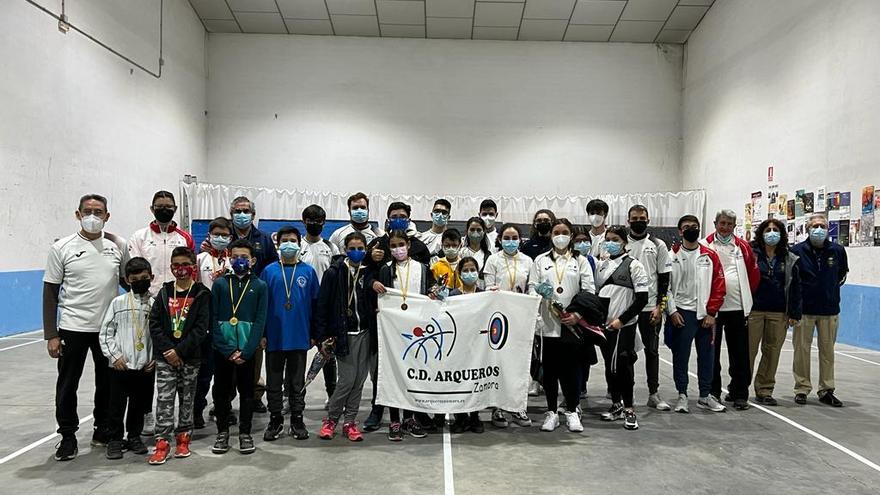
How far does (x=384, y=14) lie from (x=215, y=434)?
408 inches

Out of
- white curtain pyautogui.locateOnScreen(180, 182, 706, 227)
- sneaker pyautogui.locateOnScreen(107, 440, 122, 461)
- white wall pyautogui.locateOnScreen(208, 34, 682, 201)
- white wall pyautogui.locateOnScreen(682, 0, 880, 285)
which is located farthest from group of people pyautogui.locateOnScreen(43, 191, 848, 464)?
white wall pyautogui.locateOnScreen(208, 34, 682, 201)

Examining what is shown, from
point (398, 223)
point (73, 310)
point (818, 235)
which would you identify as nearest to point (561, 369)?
point (398, 223)

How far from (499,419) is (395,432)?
2.68 feet

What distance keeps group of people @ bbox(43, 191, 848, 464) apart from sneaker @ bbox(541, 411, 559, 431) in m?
0.01

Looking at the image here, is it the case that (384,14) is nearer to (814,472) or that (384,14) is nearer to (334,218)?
(334,218)

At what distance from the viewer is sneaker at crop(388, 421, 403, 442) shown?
3.87m

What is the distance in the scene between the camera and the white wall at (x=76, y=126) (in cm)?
755

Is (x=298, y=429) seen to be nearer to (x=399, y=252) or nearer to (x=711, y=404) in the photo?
(x=399, y=252)

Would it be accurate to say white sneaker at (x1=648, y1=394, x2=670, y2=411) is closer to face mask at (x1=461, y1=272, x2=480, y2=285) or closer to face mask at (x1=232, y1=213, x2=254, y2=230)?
face mask at (x1=461, y1=272, x2=480, y2=285)

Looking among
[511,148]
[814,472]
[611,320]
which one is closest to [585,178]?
[511,148]

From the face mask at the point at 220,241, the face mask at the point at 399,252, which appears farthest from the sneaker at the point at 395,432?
the face mask at the point at 220,241

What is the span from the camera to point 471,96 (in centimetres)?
1334

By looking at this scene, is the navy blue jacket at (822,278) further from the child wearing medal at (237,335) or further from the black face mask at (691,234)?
the child wearing medal at (237,335)

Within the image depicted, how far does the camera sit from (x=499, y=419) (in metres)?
4.21
